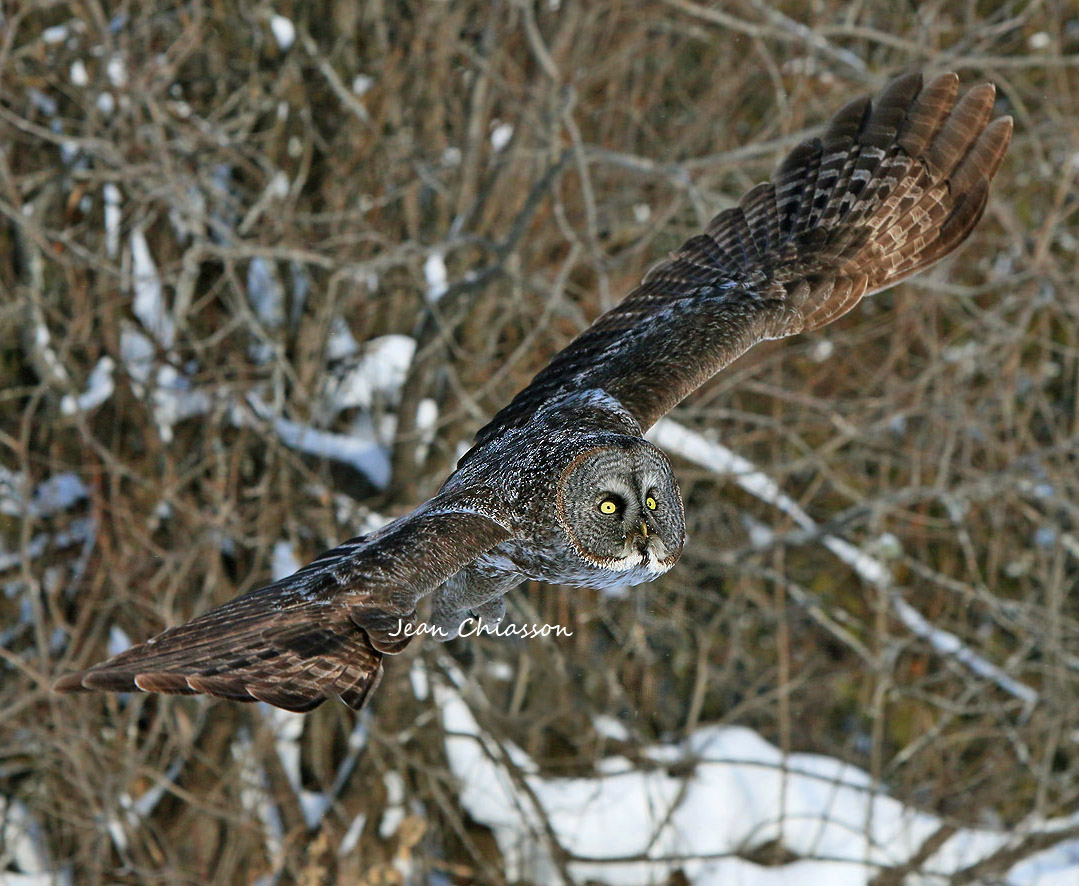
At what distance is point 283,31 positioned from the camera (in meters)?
6.89

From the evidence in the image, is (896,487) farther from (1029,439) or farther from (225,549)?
(225,549)

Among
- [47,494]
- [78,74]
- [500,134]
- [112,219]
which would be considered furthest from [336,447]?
[78,74]

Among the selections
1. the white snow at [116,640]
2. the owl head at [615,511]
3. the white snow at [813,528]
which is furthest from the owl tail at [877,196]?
the white snow at [116,640]

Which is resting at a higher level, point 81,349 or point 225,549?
point 81,349

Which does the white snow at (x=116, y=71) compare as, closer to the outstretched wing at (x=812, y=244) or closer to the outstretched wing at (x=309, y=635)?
the outstretched wing at (x=812, y=244)

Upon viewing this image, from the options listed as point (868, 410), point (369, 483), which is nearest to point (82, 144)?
point (369, 483)

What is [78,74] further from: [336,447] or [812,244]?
[812,244]

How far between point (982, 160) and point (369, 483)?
3.57 metres

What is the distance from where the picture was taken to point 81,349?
6.88 metres

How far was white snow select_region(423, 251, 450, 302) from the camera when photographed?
6.38 metres

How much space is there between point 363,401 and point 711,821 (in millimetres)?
2732

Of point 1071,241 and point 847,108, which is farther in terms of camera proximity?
point 1071,241

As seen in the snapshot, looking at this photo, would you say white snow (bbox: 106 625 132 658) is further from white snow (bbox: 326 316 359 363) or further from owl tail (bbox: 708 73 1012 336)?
owl tail (bbox: 708 73 1012 336)

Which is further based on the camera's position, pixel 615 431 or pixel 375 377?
pixel 375 377
